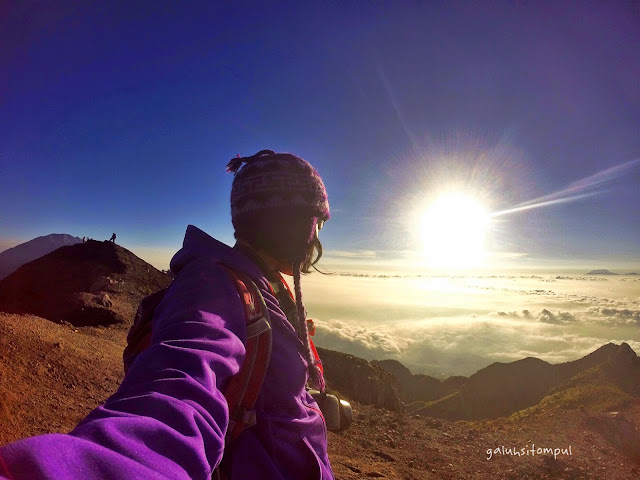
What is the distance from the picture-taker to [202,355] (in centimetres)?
130

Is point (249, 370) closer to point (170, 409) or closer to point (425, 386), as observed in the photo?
point (170, 409)

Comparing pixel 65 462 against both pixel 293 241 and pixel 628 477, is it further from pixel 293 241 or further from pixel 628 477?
pixel 628 477

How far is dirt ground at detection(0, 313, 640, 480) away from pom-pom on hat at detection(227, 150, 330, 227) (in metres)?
7.29

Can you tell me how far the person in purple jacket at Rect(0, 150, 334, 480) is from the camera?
0.92m

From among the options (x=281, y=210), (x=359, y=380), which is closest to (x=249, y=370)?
(x=281, y=210)

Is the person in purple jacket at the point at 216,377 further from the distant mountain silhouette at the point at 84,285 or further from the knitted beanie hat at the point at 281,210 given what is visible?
the distant mountain silhouette at the point at 84,285

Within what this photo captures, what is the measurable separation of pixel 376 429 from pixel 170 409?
53.1 feet

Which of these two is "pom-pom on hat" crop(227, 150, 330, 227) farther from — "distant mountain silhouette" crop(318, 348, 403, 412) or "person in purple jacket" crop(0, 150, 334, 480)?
"distant mountain silhouette" crop(318, 348, 403, 412)

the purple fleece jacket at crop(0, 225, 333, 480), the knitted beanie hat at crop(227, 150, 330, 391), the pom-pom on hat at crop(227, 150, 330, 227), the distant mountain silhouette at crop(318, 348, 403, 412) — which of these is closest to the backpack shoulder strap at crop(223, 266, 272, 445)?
the purple fleece jacket at crop(0, 225, 333, 480)

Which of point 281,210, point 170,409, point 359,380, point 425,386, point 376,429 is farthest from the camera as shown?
point 425,386

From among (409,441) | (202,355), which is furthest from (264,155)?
(409,441)

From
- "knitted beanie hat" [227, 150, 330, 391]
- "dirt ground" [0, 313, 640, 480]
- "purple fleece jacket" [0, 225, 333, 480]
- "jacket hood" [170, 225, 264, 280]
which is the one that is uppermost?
"knitted beanie hat" [227, 150, 330, 391]

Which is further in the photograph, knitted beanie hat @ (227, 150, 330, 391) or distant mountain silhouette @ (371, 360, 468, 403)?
distant mountain silhouette @ (371, 360, 468, 403)

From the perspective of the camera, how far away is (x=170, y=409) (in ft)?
3.67
